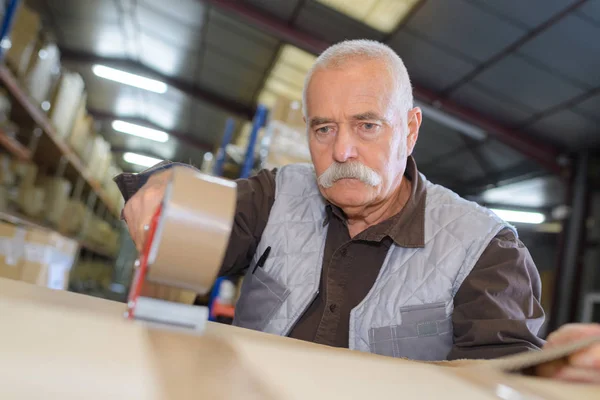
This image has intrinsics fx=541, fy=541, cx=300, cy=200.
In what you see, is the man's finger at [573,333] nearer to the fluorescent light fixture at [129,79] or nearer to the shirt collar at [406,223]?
the shirt collar at [406,223]

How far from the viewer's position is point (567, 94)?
6414 mm

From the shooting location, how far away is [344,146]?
1651 mm

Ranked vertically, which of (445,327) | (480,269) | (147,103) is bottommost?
(445,327)

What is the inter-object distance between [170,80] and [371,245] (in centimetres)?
1057

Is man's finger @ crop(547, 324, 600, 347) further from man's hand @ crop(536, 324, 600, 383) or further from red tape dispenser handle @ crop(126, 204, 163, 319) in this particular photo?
red tape dispenser handle @ crop(126, 204, 163, 319)

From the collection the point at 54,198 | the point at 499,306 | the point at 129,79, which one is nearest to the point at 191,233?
the point at 499,306

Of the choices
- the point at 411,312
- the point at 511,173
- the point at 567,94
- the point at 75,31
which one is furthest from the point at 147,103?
the point at 411,312

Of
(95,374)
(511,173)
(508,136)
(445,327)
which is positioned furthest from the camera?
(511,173)

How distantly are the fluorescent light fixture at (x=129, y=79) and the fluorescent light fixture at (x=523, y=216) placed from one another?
7.54 m

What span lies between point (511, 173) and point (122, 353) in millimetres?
9541

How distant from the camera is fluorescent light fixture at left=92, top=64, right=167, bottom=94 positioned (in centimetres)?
1148

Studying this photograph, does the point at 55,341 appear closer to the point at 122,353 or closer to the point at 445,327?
the point at 122,353

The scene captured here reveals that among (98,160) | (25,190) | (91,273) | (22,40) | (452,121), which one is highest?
(452,121)

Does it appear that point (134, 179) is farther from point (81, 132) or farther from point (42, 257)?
point (81, 132)
